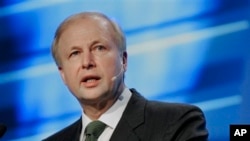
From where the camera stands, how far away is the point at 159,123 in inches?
54.4

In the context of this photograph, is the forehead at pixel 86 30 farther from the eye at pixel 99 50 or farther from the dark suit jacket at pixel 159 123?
the dark suit jacket at pixel 159 123

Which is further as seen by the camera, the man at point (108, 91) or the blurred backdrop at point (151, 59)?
the blurred backdrop at point (151, 59)

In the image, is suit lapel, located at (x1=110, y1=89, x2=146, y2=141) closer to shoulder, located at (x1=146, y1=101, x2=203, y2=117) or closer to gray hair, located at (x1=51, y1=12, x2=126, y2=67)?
shoulder, located at (x1=146, y1=101, x2=203, y2=117)

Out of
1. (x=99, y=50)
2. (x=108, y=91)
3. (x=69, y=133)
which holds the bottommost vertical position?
(x=69, y=133)

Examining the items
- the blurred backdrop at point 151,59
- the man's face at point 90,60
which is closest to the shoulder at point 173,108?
the man's face at point 90,60

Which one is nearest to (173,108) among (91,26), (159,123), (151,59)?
(159,123)

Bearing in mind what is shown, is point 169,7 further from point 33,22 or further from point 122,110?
point 122,110

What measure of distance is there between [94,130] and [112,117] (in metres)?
Result: 0.06

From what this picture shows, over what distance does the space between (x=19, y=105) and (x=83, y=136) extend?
864 millimetres

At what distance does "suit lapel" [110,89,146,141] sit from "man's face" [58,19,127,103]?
0.06m

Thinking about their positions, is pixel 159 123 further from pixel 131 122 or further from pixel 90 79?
pixel 90 79

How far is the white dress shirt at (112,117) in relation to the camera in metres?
1.43

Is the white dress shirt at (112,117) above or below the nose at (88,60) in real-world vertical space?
below

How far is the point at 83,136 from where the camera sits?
4.91ft
